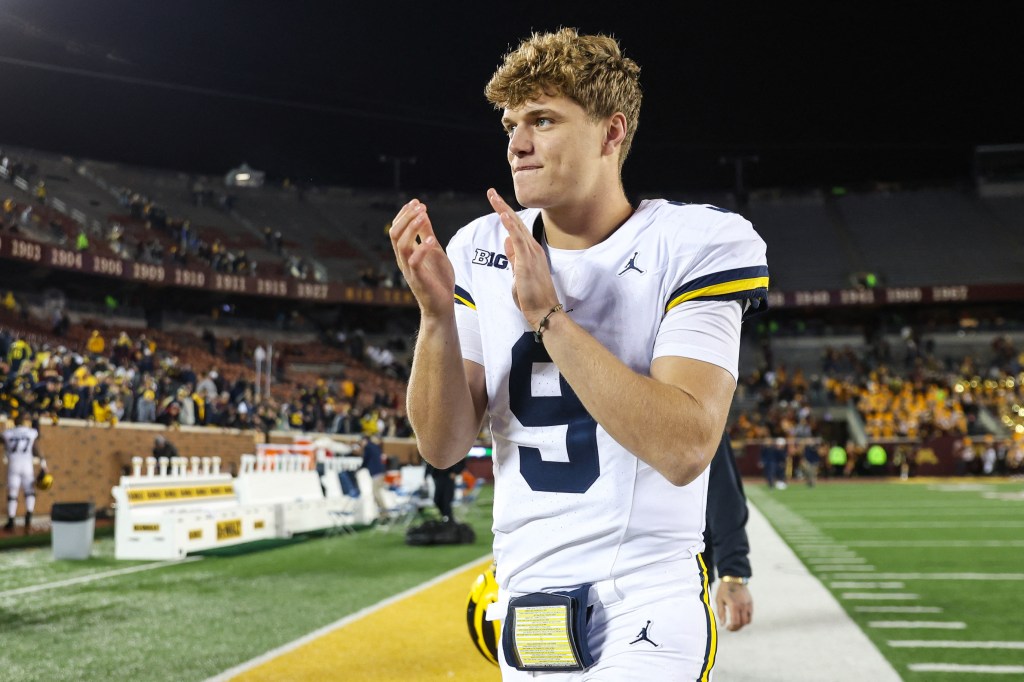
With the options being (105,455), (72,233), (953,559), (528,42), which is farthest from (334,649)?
(72,233)

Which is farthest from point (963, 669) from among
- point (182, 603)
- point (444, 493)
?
point (444, 493)

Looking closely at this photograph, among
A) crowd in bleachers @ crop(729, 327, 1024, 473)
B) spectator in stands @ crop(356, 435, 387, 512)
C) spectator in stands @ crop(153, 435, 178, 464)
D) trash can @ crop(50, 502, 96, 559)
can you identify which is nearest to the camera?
trash can @ crop(50, 502, 96, 559)

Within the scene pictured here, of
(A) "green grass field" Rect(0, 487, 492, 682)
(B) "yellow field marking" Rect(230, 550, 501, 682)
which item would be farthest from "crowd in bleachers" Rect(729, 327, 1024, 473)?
(B) "yellow field marking" Rect(230, 550, 501, 682)

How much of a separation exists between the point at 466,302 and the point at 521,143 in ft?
Answer: 1.39

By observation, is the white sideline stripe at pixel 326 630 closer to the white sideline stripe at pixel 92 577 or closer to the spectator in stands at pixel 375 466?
the white sideline stripe at pixel 92 577

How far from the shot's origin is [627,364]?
2.00 m

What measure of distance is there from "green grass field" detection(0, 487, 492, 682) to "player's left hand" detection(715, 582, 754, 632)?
3.38 m

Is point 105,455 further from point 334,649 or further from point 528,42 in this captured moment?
point 528,42

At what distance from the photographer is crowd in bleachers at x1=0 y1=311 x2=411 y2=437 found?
1817cm

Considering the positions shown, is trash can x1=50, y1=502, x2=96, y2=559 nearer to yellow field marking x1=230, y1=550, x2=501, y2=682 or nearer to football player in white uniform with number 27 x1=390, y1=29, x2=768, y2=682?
yellow field marking x1=230, y1=550, x2=501, y2=682

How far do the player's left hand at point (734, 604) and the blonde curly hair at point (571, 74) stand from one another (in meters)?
2.03

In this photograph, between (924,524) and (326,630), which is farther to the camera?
(924,524)

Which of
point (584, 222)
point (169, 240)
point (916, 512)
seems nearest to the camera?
point (584, 222)

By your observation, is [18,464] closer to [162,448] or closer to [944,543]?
[162,448]
